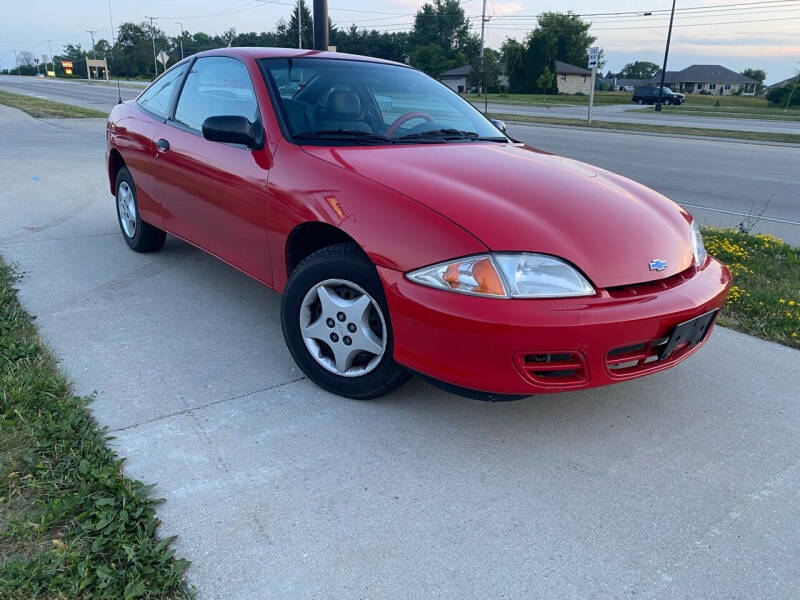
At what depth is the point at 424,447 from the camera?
8.59 feet

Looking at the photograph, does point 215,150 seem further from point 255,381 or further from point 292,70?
point 255,381

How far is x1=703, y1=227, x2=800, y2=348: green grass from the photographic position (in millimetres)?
4008

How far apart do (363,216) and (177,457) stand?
123 centimetres

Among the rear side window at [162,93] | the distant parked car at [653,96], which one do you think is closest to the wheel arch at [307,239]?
the rear side window at [162,93]

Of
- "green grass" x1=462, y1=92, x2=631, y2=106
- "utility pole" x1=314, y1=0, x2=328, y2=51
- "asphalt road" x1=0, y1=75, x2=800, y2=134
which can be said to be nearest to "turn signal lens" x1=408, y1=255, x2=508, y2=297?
"utility pole" x1=314, y1=0, x2=328, y2=51

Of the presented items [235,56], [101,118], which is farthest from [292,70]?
[101,118]

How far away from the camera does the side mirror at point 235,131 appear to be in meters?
3.13

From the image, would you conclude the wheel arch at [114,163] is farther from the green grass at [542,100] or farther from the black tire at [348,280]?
the green grass at [542,100]

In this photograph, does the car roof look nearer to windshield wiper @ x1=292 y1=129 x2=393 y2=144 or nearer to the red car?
the red car

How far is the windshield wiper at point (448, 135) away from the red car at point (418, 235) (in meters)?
0.02

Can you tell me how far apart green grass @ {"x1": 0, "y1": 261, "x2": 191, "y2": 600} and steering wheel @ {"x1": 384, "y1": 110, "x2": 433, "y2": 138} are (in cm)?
206

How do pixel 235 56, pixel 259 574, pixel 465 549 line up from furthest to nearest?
pixel 235 56, pixel 465 549, pixel 259 574

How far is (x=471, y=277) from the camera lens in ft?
7.65

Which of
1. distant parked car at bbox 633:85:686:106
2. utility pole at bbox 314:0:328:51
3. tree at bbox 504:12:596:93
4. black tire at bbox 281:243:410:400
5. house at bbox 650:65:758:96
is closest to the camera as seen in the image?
black tire at bbox 281:243:410:400
